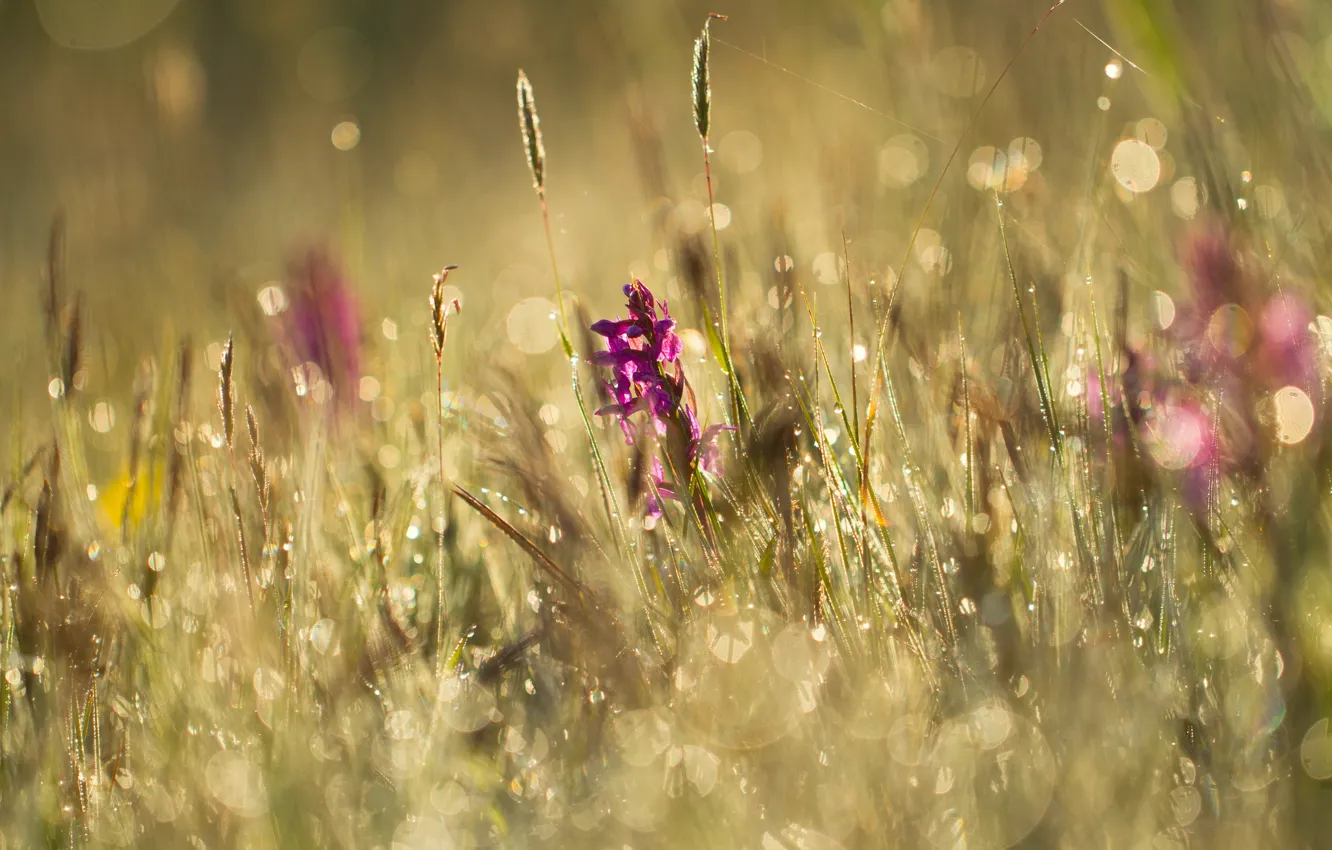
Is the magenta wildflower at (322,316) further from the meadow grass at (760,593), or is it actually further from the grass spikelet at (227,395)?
the grass spikelet at (227,395)

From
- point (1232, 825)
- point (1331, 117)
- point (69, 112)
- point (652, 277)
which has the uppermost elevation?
point (69, 112)

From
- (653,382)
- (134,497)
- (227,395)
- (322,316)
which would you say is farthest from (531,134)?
(322,316)

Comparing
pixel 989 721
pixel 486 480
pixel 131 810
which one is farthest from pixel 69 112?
pixel 989 721

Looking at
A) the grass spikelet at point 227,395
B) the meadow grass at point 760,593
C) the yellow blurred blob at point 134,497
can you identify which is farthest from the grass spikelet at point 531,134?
the yellow blurred blob at point 134,497

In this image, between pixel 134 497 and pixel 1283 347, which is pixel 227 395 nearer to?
pixel 134 497

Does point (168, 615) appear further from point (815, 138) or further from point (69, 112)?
point (815, 138)

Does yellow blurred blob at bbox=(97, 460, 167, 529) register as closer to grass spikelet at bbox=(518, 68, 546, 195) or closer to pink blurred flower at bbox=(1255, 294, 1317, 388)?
grass spikelet at bbox=(518, 68, 546, 195)
